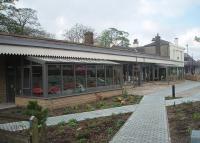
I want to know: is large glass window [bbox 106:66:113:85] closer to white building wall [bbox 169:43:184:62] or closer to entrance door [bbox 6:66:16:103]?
entrance door [bbox 6:66:16:103]

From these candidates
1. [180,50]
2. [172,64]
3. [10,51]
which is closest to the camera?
[10,51]

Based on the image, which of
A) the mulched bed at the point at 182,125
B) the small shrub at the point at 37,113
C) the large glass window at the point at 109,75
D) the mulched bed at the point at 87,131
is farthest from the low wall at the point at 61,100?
the small shrub at the point at 37,113

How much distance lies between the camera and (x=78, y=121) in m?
13.8

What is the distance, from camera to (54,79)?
1934 centimetres

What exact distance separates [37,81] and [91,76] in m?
5.35

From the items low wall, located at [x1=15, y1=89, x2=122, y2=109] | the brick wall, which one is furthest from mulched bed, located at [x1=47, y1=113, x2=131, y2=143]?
the brick wall

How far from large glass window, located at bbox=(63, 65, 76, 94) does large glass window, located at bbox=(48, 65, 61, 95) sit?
1.98 ft

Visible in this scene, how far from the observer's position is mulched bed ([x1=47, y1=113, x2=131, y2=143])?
10242 mm

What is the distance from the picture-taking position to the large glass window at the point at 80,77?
852 inches

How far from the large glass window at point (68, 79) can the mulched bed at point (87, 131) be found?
20.9 ft

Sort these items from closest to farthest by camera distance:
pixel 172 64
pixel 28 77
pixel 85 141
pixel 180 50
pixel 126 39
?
pixel 85 141 < pixel 28 77 < pixel 172 64 < pixel 180 50 < pixel 126 39

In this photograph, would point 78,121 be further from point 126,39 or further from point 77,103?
point 126,39

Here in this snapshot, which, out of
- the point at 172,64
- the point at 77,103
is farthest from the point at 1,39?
the point at 172,64

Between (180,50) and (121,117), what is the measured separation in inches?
2092
